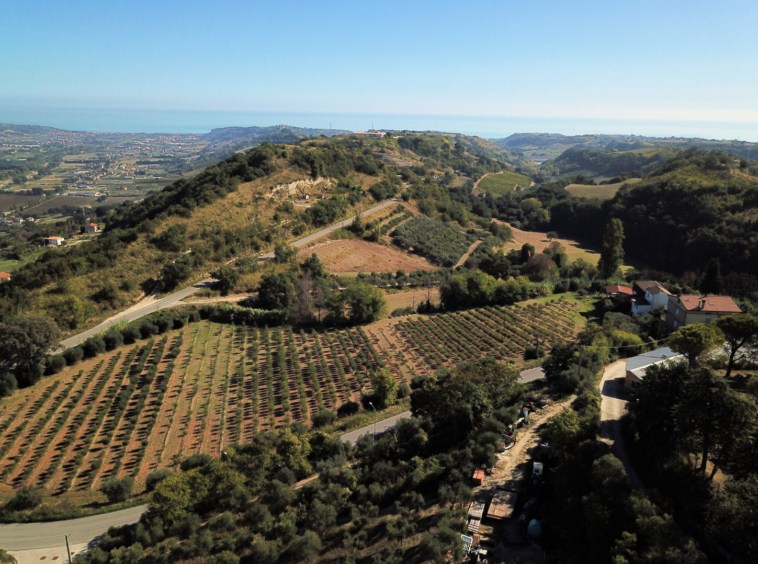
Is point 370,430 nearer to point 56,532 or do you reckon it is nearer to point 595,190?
point 56,532

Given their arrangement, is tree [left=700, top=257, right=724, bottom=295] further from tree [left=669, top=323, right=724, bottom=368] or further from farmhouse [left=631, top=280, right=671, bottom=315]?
tree [left=669, top=323, right=724, bottom=368]

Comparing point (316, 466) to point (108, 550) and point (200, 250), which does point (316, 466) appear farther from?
point (200, 250)

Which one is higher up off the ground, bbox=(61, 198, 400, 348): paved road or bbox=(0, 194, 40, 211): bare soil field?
bbox=(0, 194, 40, 211): bare soil field

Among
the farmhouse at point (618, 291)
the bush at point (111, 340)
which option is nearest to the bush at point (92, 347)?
the bush at point (111, 340)

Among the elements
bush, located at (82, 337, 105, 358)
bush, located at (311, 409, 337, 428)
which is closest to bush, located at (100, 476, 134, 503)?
bush, located at (311, 409, 337, 428)

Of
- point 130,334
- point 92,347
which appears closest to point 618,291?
point 130,334

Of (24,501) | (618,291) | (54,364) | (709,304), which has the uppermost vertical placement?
(709,304)
